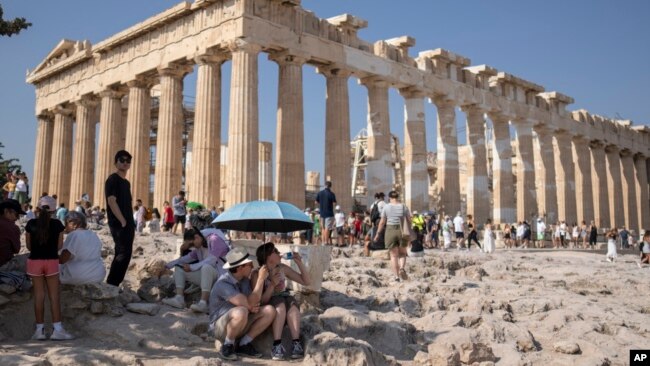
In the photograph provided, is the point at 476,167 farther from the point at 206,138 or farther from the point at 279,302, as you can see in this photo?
the point at 279,302

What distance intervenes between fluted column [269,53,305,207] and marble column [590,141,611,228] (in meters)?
28.5

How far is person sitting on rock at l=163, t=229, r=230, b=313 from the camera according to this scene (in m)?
9.52

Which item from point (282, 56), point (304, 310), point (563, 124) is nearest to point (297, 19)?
point (282, 56)

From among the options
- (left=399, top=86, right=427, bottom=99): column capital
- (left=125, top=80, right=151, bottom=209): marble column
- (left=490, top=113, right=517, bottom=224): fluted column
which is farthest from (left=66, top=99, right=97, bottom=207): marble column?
(left=490, top=113, right=517, bottom=224): fluted column

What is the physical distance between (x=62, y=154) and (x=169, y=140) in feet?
36.8

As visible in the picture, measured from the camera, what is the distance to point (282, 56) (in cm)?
2648

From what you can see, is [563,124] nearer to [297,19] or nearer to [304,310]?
[297,19]

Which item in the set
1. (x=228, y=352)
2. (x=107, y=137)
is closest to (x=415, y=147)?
(x=107, y=137)

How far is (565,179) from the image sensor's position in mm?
A: 42750

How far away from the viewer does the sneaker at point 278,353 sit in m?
7.91

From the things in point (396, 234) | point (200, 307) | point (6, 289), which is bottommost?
point (200, 307)

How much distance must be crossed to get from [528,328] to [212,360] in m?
6.04

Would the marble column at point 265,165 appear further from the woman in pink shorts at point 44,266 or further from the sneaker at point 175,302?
the woman in pink shorts at point 44,266

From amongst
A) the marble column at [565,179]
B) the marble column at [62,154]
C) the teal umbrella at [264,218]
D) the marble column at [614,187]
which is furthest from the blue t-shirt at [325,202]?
the marble column at [614,187]
